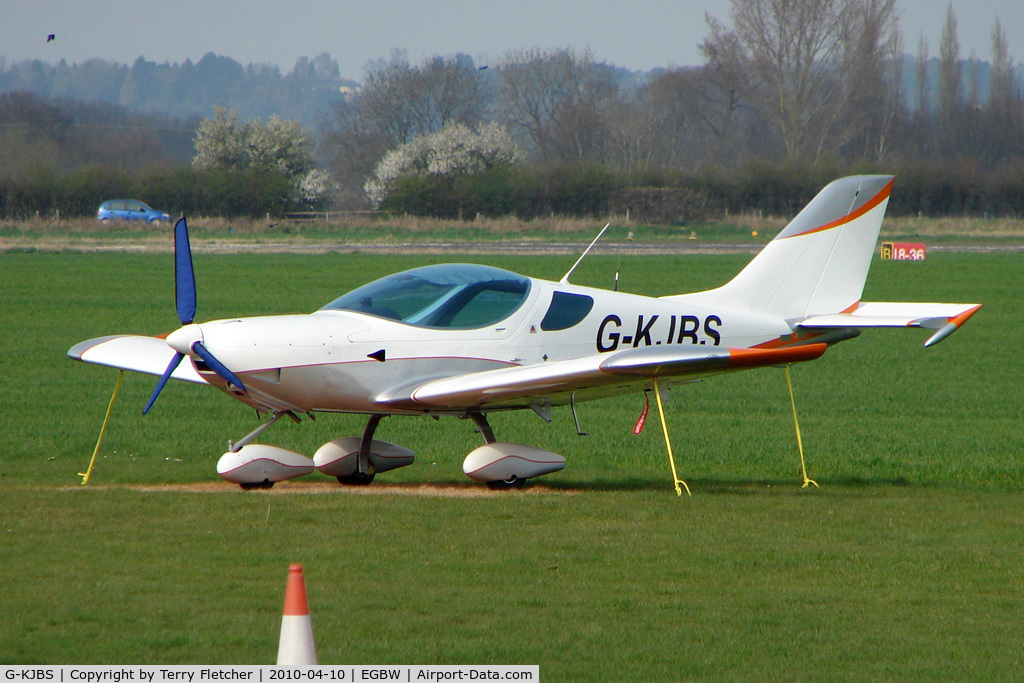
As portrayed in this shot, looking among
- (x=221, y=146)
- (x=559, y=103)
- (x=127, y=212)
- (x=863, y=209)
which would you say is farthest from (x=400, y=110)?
(x=863, y=209)

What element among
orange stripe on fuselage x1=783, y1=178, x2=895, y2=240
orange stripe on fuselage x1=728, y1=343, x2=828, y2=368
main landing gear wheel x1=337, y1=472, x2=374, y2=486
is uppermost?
orange stripe on fuselage x1=783, y1=178, x2=895, y2=240

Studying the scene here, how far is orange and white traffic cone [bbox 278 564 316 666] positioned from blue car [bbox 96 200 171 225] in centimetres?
5839

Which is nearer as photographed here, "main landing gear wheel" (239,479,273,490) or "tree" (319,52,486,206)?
"main landing gear wheel" (239,479,273,490)

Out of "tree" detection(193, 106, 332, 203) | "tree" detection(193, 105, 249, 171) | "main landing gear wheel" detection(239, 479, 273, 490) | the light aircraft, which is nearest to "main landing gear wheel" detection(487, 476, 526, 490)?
the light aircraft

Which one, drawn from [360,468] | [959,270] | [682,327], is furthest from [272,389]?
[959,270]

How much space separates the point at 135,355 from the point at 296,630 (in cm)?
746

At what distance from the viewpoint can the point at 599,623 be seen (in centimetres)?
593

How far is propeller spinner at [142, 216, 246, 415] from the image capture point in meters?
9.07

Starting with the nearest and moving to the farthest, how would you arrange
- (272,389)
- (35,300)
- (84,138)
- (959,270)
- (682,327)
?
(272,389)
(682,327)
(35,300)
(959,270)
(84,138)

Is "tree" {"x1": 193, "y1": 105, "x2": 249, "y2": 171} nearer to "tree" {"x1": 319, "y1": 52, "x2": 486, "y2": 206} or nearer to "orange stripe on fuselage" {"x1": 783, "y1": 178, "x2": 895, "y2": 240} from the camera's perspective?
"tree" {"x1": 319, "y1": 52, "x2": 486, "y2": 206}

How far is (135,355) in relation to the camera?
1099 centimetres

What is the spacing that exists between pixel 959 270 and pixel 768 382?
24.6 m

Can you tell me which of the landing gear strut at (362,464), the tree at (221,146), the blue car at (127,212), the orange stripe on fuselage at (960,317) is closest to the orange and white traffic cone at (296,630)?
the landing gear strut at (362,464)

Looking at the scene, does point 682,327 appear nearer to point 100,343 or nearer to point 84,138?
point 100,343
